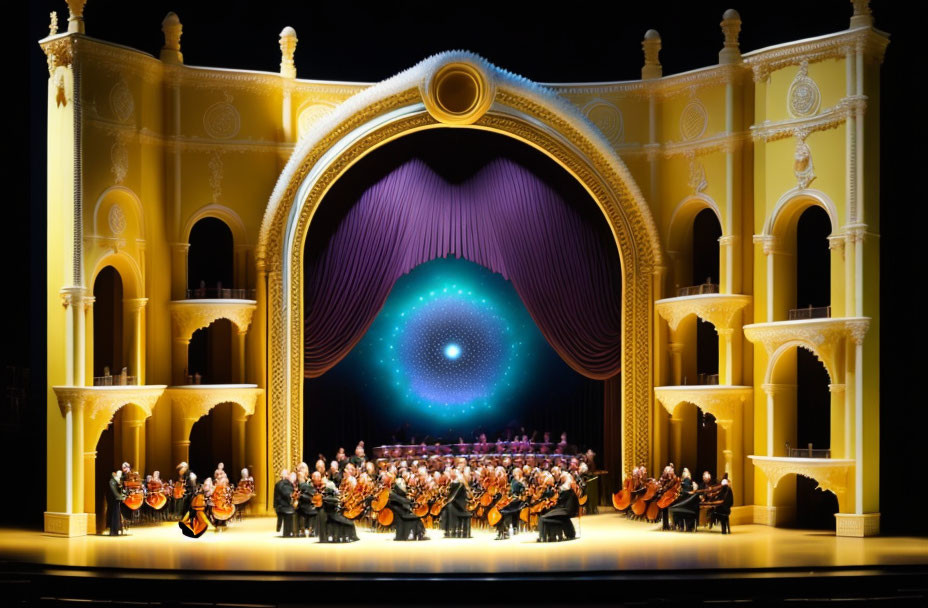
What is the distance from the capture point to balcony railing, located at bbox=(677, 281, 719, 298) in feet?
63.8

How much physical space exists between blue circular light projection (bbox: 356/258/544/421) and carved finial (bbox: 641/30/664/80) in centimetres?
489

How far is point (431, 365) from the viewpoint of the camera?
2273 cm

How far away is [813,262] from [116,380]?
11.7 metres

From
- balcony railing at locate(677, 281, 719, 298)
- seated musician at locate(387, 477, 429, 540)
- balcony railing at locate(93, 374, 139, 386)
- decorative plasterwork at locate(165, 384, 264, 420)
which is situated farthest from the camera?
balcony railing at locate(677, 281, 719, 298)

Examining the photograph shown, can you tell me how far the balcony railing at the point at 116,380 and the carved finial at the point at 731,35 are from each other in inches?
426

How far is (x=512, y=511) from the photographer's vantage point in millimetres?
16562

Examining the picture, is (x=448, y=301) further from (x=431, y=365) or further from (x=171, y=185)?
(x=171, y=185)

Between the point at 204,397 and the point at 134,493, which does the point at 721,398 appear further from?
the point at 134,493

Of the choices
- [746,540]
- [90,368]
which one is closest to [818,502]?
[746,540]

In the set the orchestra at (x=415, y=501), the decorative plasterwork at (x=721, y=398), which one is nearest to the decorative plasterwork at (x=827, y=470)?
the orchestra at (x=415, y=501)

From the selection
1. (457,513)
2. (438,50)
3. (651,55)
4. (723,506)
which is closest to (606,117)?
(651,55)

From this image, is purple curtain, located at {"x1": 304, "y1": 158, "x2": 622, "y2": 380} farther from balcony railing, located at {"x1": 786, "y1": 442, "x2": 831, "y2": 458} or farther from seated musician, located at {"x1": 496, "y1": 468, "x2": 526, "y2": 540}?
seated musician, located at {"x1": 496, "y1": 468, "x2": 526, "y2": 540}

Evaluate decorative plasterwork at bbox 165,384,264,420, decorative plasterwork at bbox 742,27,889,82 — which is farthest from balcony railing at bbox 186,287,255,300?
decorative plasterwork at bbox 742,27,889,82
